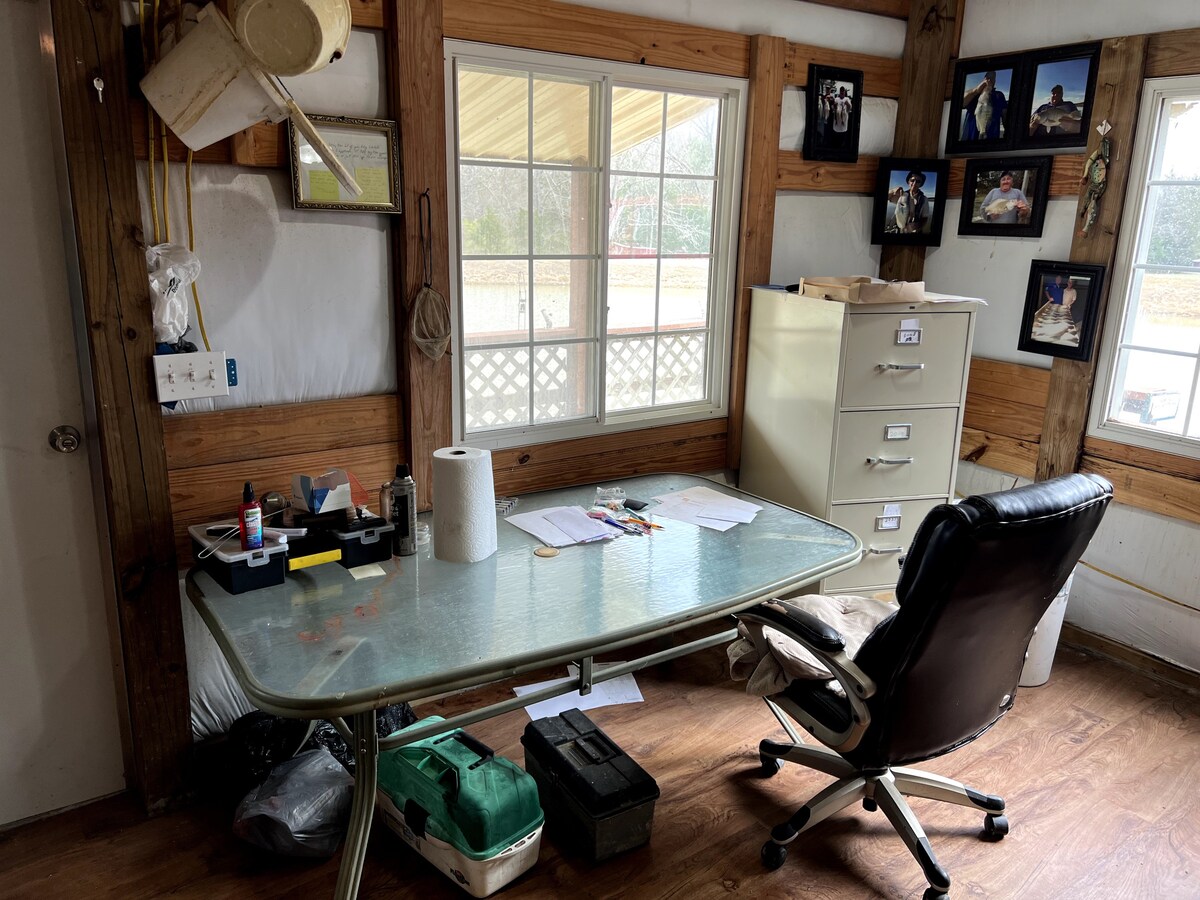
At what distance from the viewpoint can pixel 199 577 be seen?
2.22 m

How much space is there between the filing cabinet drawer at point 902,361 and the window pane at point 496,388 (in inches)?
44.2

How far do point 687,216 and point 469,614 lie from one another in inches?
74.9

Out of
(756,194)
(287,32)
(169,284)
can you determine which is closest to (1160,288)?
(756,194)

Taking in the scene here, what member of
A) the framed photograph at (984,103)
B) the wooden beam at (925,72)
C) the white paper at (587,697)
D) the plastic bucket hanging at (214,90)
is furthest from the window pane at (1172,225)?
the plastic bucket hanging at (214,90)

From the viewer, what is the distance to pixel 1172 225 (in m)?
3.11

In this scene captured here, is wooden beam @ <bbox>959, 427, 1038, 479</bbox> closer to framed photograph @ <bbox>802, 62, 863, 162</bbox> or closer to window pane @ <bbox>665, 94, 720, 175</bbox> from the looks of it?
framed photograph @ <bbox>802, 62, 863, 162</bbox>

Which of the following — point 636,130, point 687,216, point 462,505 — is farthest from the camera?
point 687,216

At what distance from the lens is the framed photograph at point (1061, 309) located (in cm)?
327

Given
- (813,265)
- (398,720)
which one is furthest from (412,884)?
(813,265)

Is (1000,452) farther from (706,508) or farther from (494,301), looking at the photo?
(494,301)

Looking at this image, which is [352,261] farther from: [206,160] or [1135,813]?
[1135,813]

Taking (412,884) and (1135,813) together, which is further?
(1135,813)

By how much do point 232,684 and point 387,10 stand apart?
1992mm

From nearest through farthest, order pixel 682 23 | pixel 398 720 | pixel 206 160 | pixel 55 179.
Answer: pixel 55 179 < pixel 206 160 < pixel 398 720 < pixel 682 23
